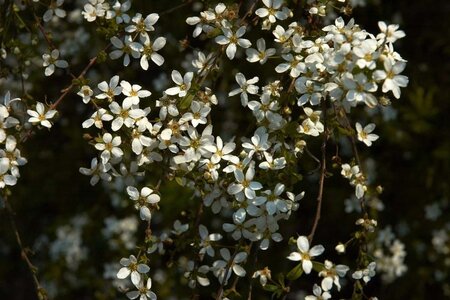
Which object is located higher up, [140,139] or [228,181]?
[140,139]

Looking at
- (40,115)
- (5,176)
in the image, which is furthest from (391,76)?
(5,176)

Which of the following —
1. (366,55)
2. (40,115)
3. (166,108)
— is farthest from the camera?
(40,115)

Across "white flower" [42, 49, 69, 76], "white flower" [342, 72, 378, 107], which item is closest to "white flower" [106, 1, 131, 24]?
"white flower" [42, 49, 69, 76]

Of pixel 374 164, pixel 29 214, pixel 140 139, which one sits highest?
pixel 140 139

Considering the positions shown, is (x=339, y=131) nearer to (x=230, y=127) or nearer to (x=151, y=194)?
(x=151, y=194)

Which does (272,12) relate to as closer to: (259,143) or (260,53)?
(260,53)

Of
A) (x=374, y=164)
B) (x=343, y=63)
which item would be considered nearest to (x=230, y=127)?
(x=374, y=164)
